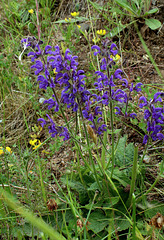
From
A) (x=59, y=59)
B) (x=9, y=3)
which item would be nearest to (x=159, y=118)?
(x=59, y=59)

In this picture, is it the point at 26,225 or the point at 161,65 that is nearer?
the point at 26,225

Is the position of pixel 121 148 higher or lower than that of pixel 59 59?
lower

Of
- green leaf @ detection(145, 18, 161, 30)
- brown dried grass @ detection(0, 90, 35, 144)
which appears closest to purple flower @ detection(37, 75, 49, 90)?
brown dried grass @ detection(0, 90, 35, 144)

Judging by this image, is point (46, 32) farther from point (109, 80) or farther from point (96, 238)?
point (96, 238)

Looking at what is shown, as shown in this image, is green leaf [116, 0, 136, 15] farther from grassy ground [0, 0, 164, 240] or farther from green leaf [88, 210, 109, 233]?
green leaf [88, 210, 109, 233]

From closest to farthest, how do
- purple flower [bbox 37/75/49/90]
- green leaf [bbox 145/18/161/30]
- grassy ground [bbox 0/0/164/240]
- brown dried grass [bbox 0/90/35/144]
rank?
purple flower [bbox 37/75/49/90] < grassy ground [bbox 0/0/164/240] < brown dried grass [bbox 0/90/35/144] < green leaf [bbox 145/18/161/30]

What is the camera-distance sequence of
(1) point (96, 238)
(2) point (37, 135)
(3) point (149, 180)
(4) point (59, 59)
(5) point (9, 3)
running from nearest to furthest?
(4) point (59, 59) < (1) point (96, 238) < (3) point (149, 180) < (2) point (37, 135) < (5) point (9, 3)

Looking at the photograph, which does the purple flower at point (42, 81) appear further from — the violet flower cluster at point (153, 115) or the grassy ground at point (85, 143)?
the violet flower cluster at point (153, 115)
